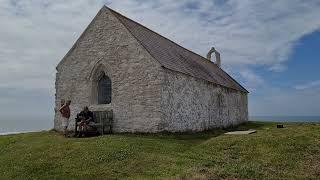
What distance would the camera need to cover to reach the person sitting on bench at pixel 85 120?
2602 cm

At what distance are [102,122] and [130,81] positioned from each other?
136 inches

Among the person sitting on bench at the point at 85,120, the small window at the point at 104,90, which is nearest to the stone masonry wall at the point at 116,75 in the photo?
the small window at the point at 104,90

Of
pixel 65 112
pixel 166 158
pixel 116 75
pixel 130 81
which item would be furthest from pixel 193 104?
pixel 166 158

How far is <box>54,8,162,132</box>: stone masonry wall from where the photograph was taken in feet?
86.5

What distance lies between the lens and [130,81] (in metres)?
27.3

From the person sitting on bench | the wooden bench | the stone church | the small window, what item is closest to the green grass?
the stone church

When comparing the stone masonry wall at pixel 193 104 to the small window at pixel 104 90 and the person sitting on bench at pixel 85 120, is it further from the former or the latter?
the person sitting on bench at pixel 85 120

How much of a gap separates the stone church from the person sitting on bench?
4.32 ft

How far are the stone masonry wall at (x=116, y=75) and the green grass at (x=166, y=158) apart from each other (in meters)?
2.66

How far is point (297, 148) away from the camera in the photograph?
2128 cm

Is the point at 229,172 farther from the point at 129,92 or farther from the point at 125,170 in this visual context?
the point at 129,92

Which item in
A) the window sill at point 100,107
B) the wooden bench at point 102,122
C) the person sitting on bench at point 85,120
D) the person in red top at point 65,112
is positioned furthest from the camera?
the window sill at point 100,107

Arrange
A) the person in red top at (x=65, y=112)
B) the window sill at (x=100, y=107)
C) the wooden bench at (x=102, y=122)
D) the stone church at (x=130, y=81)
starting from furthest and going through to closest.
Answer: the window sill at (x=100, y=107), the person in red top at (x=65, y=112), the wooden bench at (x=102, y=122), the stone church at (x=130, y=81)

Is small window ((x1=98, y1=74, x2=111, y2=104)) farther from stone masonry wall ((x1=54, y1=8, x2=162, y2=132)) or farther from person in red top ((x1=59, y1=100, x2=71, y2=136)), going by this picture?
person in red top ((x1=59, y1=100, x2=71, y2=136))
